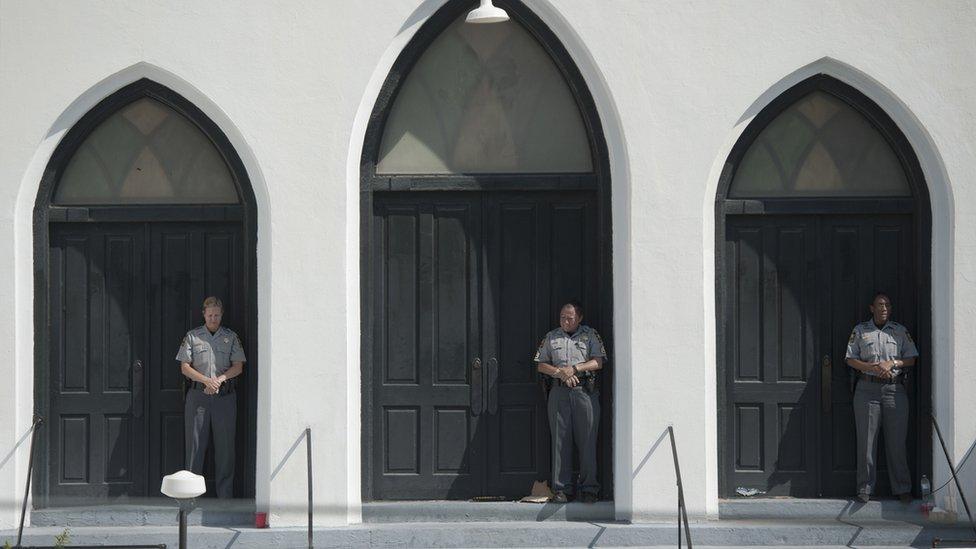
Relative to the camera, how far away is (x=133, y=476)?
11492mm

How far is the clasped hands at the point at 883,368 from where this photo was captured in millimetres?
11016

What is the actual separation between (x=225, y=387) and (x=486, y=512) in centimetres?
255

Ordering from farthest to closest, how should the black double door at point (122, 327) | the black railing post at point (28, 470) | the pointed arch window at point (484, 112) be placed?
1. the black double door at point (122, 327)
2. the pointed arch window at point (484, 112)
3. the black railing post at point (28, 470)

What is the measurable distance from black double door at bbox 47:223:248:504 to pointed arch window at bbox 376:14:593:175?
1.82 metres

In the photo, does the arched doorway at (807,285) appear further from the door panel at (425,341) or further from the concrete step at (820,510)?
the door panel at (425,341)

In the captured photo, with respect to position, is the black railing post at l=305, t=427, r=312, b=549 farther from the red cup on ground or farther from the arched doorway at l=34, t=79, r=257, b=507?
the arched doorway at l=34, t=79, r=257, b=507

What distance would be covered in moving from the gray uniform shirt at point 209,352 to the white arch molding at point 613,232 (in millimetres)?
1100

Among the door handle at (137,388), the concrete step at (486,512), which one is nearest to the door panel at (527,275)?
the concrete step at (486,512)

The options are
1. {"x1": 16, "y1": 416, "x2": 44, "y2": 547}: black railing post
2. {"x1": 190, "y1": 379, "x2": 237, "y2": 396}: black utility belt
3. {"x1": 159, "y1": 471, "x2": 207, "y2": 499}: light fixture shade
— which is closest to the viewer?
{"x1": 159, "y1": 471, "x2": 207, "y2": 499}: light fixture shade

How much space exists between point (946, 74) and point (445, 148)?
4370mm

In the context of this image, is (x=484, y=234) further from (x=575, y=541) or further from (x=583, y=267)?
(x=575, y=541)

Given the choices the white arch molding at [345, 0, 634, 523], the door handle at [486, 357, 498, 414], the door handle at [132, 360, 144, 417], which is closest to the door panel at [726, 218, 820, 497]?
the white arch molding at [345, 0, 634, 523]

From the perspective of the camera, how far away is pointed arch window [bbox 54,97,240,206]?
11422 millimetres

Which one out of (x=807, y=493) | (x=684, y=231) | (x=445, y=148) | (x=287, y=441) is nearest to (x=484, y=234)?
(x=445, y=148)
